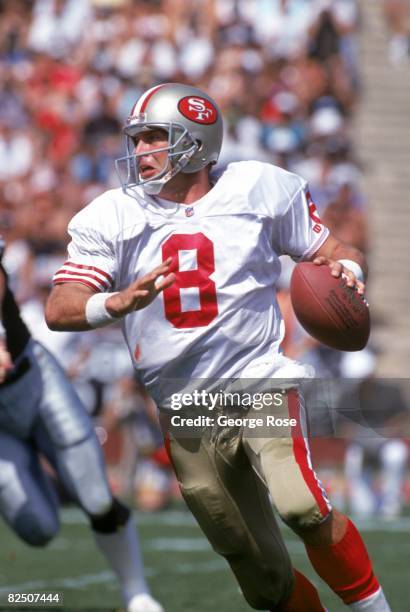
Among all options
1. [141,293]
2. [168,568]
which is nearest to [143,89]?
[168,568]

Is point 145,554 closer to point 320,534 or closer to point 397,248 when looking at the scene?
point 320,534

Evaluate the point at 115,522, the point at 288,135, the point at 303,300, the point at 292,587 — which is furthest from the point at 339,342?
the point at 288,135

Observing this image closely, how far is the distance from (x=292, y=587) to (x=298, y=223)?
104cm

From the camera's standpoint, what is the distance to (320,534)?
3213 millimetres

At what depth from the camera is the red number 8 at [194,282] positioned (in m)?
3.42

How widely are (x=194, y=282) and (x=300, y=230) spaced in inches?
15.0

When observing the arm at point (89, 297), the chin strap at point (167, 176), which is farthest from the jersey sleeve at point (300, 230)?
the arm at point (89, 297)

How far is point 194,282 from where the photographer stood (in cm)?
342

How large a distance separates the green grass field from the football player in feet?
1.00

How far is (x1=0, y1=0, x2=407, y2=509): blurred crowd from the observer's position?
32.3 ft

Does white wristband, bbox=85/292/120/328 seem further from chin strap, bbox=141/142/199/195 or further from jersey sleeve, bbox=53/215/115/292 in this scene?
chin strap, bbox=141/142/199/195

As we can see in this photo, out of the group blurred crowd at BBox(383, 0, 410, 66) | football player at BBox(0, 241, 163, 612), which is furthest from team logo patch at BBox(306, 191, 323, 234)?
→ blurred crowd at BBox(383, 0, 410, 66)

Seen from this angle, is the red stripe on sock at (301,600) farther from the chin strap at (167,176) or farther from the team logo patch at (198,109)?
the team logo patch at (198,109)

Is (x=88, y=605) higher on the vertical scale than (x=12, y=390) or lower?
lower
